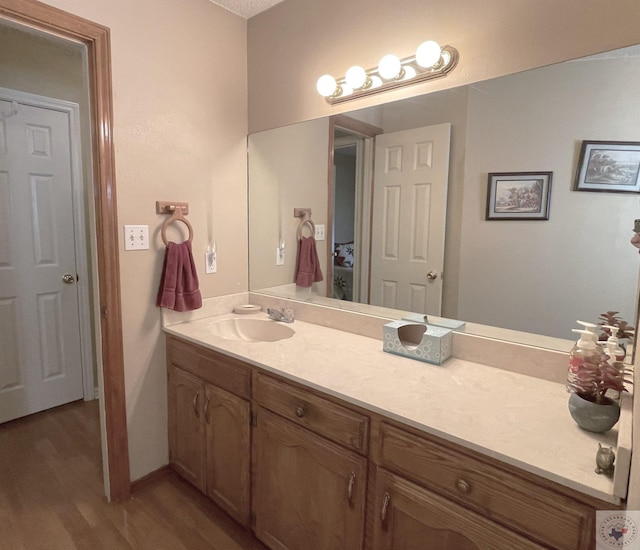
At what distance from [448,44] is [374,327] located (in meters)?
1.15

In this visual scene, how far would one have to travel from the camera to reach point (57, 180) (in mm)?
2514

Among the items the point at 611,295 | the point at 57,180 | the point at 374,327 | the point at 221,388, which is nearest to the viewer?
the point at 611,295

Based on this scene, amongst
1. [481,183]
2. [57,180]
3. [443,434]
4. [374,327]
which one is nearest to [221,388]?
[374,327]

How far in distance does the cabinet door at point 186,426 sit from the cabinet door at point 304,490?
1.29 ft

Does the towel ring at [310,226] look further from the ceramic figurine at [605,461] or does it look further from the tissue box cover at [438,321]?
the ceramic figurine at [605,461]

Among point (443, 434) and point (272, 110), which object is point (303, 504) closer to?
point (443, 434)

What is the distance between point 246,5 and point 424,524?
7.61 feet

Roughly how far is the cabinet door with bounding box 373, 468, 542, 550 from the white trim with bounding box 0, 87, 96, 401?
247 centimetres

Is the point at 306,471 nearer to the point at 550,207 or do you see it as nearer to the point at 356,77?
the point at 550,207

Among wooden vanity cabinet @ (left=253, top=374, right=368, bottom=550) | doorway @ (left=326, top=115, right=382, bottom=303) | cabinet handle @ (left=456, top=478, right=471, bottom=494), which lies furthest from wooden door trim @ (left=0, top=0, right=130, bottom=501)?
cabinet handle @ (left=456, top=478, right=471, bottom=494)

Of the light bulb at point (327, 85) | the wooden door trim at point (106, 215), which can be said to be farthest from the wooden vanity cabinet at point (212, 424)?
the light bulb at point (327, 85)

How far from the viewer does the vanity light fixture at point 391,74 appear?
138cm

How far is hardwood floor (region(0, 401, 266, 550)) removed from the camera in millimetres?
1571

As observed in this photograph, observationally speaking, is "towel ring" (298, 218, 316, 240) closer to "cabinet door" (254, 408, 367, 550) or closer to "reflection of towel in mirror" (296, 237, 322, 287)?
"reflection of towel in mirror" (296, 237, 322, 287)
